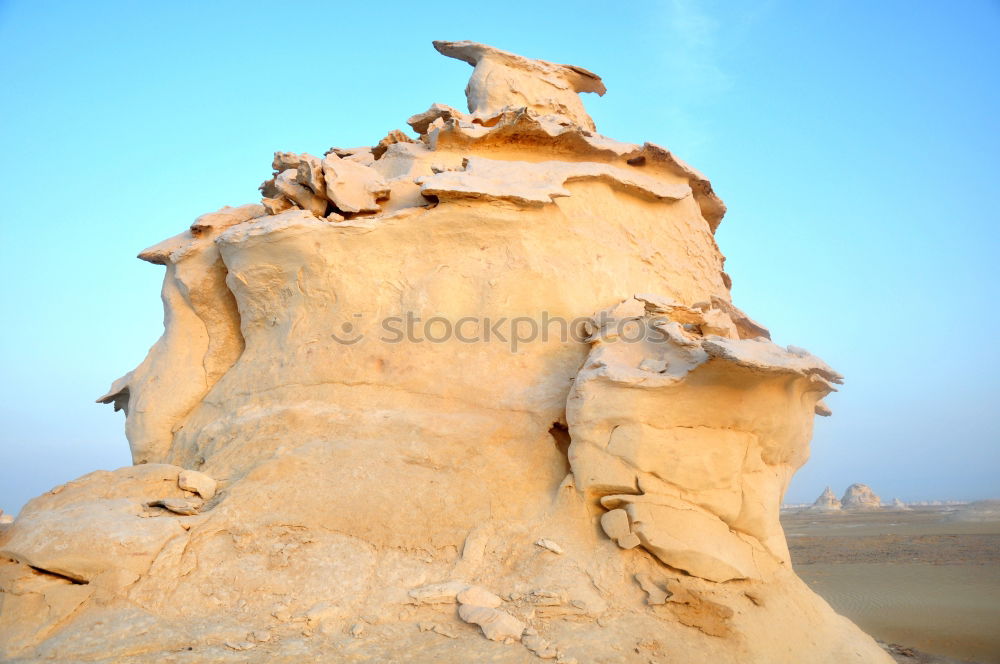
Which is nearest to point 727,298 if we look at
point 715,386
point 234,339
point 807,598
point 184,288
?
point 715,386

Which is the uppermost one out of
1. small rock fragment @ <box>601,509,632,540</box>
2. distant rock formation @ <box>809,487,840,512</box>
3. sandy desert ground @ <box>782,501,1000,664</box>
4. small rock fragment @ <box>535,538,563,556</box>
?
small rock fragment @ <box>601,509,632,540</box>

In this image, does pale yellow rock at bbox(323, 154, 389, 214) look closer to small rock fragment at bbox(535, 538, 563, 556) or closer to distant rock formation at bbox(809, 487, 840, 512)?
small rock fragment at bbox(535, 538, 563, 556)

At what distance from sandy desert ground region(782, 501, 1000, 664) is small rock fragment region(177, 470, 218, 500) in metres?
6.31

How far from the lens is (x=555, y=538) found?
4.48 meters

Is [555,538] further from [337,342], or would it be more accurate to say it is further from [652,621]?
[337,342]

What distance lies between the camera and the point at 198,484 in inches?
193

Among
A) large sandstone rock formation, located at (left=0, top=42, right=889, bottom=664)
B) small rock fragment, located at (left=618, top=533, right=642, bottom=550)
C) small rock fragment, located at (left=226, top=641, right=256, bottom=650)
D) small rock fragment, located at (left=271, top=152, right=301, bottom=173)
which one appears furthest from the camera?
small rock fragment, located at (left=271, top=152, right=301, bottom=173)

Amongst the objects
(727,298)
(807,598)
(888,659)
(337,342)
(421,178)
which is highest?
Answer: (421,178)

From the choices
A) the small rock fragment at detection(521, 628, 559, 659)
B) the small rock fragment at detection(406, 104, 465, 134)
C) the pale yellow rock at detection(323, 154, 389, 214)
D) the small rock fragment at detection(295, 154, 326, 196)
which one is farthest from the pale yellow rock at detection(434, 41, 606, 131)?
the small rock fragment at detection(521, 628, 559, 659)

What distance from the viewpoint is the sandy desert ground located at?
7637 millimetres

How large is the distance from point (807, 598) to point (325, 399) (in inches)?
151

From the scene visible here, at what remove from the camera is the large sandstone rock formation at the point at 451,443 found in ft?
12.9

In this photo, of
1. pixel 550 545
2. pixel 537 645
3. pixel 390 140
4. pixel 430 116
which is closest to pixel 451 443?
pixel 550 545

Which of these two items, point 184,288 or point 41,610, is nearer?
point 41,610
